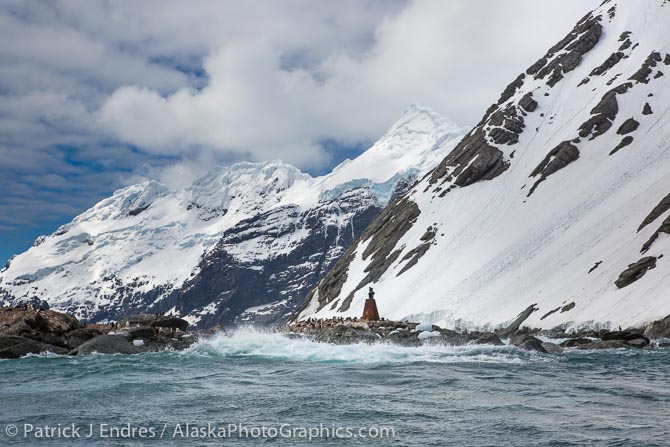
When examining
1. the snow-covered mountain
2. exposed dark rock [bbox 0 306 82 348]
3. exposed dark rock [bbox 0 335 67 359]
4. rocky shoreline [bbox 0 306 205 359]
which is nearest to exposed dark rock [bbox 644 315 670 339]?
the snow-covered mountain

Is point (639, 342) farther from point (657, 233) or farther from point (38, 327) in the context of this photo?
point (38, 327)

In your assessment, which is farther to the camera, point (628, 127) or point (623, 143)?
point (628, 127)

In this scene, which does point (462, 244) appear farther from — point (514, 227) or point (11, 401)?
point (11, 401)

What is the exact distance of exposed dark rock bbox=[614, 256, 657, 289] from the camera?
6284cm

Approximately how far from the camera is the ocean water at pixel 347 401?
17156mm

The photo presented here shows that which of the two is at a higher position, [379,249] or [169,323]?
[379,249]

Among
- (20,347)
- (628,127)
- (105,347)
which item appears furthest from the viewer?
(628,127)

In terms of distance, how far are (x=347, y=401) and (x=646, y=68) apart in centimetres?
12380

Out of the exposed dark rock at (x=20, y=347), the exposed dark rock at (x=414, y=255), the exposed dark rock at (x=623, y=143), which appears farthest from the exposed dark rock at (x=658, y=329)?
the exposed dark rock at (x=414, y=255)

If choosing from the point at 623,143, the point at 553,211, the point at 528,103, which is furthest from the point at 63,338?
the point at 528,103

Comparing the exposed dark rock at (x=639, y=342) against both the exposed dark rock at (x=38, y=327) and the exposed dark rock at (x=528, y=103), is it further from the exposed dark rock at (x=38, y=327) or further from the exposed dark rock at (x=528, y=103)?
the exposed dark rock at (x=528, y=103)

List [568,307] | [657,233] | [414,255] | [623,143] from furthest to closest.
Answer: [414,255], [623,143], [657,233], [568,307]

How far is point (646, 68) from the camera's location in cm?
12362

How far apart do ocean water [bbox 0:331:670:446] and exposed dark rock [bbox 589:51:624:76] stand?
111m
